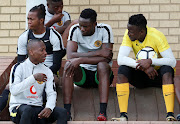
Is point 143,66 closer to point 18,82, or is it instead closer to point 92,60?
point 92,60

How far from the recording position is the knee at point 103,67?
20.3ft

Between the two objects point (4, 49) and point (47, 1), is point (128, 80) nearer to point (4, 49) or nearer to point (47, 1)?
point (47, 1)

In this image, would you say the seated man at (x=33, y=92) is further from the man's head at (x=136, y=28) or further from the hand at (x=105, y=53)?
Result: the man's head at (x=136, y=28)

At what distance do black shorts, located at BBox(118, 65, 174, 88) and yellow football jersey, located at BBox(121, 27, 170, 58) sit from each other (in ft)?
0.95

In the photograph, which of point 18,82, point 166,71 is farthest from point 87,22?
point 18,82

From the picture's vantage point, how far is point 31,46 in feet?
19.2

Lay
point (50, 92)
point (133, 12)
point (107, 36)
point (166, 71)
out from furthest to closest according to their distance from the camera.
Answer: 1. point (133, 12)
2. point (107, 36)
3. point (166, 71)
4. point (50, 92)

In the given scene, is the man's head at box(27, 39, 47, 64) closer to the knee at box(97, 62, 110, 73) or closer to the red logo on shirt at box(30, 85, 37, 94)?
the red logo on shirt at box(30, 85, 37, 94)

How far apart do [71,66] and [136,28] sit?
0.94 m

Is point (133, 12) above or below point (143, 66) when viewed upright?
above

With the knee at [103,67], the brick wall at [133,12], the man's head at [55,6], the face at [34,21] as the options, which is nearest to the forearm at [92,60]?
the knee at [103,67]

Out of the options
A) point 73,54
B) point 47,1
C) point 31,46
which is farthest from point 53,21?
point 31,46

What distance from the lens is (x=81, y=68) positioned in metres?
6.48

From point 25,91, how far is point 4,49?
11.0ft
